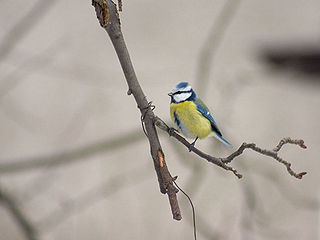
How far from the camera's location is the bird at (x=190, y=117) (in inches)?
26.8

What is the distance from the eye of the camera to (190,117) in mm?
688

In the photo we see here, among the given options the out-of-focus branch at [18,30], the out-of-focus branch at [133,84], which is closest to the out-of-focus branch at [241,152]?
the out-of-focus branch at [133,84]

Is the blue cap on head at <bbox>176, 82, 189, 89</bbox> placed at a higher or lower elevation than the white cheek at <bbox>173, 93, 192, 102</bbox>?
higher

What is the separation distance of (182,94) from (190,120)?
5 centimetres

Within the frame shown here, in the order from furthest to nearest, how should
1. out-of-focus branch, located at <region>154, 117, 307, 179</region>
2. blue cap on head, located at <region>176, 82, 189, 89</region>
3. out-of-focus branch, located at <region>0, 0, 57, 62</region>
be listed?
1. out-of-focus branch, located at <region>0, 0, 57, 62</region>
2. blue cap on head, located at <region>176, 82, 189, 89</region>
3. out-of-focus branch, located at <region>154, 117, 307, 179</region>

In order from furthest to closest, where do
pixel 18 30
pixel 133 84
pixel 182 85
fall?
1. pixel 18 30
2. pixel 182 85
3. pixel 133 84

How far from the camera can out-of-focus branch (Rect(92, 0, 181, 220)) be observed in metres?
0.37

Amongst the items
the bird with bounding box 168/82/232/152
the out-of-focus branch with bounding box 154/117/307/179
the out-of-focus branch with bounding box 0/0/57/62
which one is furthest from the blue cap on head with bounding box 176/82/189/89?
the out-of-focus branch with bounding box 0/0/57/62

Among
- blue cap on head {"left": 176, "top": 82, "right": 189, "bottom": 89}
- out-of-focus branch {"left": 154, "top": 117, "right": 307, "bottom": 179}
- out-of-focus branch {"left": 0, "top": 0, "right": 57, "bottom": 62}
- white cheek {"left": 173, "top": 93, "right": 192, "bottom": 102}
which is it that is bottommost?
out-of-focus branch {"left": 154, "top": 117, "right": 307, "bottom": 179}

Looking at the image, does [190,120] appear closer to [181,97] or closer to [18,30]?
[181,97]

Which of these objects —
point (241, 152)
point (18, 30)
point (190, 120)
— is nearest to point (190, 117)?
point (190, 120)

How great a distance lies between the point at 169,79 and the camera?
2039mm

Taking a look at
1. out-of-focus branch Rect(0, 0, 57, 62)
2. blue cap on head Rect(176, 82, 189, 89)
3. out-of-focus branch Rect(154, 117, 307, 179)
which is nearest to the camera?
out-of-focus branch Rect(154, 117, 307, 179)

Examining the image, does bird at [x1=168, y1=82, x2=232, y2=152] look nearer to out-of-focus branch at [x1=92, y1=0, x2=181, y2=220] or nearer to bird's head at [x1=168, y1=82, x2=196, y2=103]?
bird's head at [x1=168, y1=82, x2=196, y2=103]
